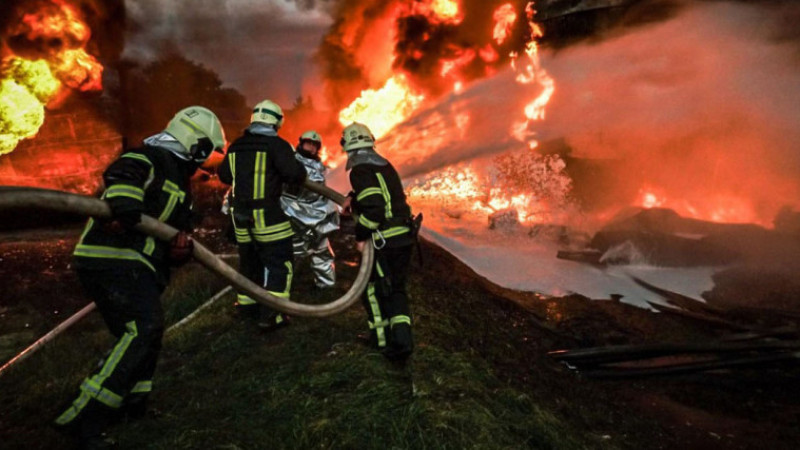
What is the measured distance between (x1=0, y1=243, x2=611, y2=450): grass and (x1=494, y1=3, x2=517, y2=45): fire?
11.9m

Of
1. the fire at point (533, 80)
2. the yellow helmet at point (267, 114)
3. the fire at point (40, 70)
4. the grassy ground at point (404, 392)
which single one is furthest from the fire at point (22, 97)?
the fire at point (533, 80)

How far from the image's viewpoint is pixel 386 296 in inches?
169

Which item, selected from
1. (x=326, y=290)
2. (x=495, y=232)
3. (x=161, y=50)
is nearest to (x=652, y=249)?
(x=495, y=232)

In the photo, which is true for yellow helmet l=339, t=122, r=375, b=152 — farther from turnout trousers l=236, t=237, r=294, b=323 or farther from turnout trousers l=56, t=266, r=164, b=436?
turnout trousers l=56, t=266, r=164, b=436

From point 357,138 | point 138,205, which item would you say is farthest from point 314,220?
point 138,205

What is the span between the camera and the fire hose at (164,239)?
2.55m

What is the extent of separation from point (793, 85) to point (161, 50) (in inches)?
664

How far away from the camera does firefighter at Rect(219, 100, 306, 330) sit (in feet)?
14.9

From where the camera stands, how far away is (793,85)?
35.2ft

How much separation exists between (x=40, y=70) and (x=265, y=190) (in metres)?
9.55

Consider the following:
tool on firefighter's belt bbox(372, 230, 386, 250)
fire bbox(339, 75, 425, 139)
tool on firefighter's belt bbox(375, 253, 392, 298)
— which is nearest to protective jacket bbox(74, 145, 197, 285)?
tool on firefighter's belt bbox(372, 230, 386, 250)

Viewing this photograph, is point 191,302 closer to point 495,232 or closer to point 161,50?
point 495,232

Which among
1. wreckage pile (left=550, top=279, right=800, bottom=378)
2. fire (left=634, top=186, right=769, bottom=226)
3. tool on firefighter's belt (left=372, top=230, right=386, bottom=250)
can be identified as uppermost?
fire (left=634, top=186, right=769, bottom=226)

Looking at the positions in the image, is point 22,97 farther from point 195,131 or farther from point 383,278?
point 383,278
